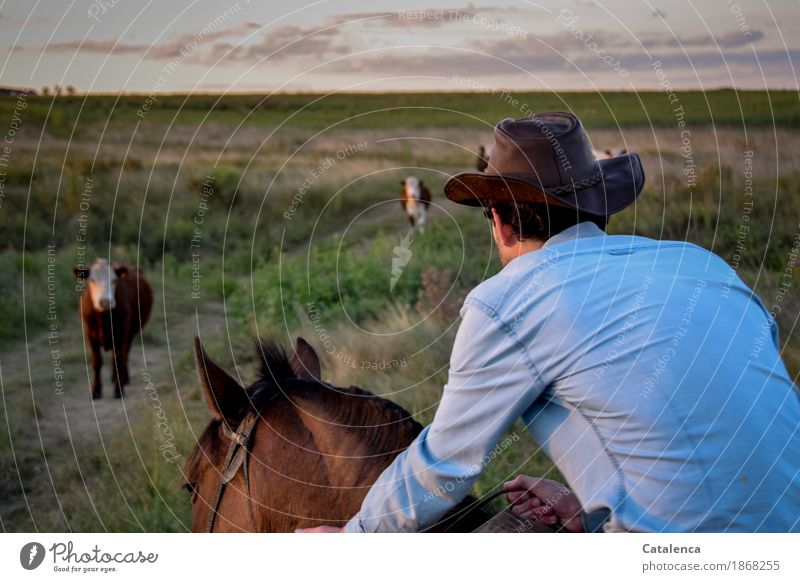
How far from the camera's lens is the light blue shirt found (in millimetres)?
2475

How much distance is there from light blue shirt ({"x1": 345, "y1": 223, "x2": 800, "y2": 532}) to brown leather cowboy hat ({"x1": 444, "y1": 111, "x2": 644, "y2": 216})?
0.28 metres

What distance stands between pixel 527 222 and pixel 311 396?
0.85 m

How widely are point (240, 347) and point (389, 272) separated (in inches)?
66.1

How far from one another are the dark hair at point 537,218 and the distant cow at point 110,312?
6372mm

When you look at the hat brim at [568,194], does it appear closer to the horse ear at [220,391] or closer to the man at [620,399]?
the man at [620,399]

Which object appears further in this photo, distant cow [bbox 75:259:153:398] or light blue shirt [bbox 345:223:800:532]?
distant cow [bbox 75:259:153:398]

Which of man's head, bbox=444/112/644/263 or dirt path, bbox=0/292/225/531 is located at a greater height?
man's head, bbox=444/112/644/263

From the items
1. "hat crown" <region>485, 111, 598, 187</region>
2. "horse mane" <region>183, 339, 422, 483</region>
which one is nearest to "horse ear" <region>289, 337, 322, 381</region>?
"horse mane" <region>183, 339, 422, 483</region>

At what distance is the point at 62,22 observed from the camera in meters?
6.25

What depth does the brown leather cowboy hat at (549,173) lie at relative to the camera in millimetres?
2787

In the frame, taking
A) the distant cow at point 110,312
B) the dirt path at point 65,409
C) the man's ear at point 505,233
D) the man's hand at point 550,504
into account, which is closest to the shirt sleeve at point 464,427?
the man's hand at point 550,504

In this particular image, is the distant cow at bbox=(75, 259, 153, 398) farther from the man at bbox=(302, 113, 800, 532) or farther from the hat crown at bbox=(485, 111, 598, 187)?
the man at bbox=(302, 113, 800, 532)

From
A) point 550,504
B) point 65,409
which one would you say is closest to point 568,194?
point 550,504
